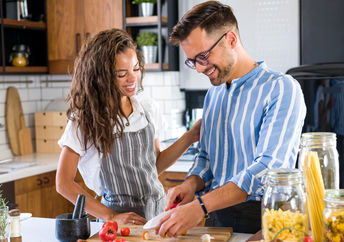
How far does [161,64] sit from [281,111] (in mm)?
2328

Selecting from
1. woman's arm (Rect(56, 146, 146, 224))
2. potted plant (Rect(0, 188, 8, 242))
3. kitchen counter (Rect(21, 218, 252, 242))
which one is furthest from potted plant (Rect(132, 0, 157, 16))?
potted plant (Rect(0, 188, 8, 242))

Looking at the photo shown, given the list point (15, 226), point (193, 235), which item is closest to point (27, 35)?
point (15, 226)

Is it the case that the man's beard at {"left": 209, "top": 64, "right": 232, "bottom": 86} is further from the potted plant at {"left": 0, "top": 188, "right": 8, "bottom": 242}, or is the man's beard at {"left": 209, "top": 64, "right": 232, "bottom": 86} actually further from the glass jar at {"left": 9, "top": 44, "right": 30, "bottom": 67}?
the glass jar at {"left": 9, "top": 44, "right": 30, "bottom": 67}

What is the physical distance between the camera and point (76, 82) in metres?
2.34

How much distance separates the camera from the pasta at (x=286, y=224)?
4.33 feet

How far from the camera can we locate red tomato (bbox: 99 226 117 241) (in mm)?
1900

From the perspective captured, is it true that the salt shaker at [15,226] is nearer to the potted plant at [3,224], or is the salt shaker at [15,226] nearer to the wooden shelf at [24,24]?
the potted plant at [3,224]

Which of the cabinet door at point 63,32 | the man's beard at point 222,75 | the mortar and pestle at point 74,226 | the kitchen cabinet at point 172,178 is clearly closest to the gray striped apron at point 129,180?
the mortar and pestle at point 74,226

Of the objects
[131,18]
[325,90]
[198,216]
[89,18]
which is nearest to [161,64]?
[131,18]

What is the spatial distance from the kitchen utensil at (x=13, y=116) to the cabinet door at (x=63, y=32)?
1.35ft

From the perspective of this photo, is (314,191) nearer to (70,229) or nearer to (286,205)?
(286,205)

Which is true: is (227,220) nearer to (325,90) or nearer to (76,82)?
(76,82)

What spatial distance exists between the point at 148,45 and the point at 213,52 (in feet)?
7.21

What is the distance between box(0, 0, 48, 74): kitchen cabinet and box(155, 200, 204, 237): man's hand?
2665 mm
